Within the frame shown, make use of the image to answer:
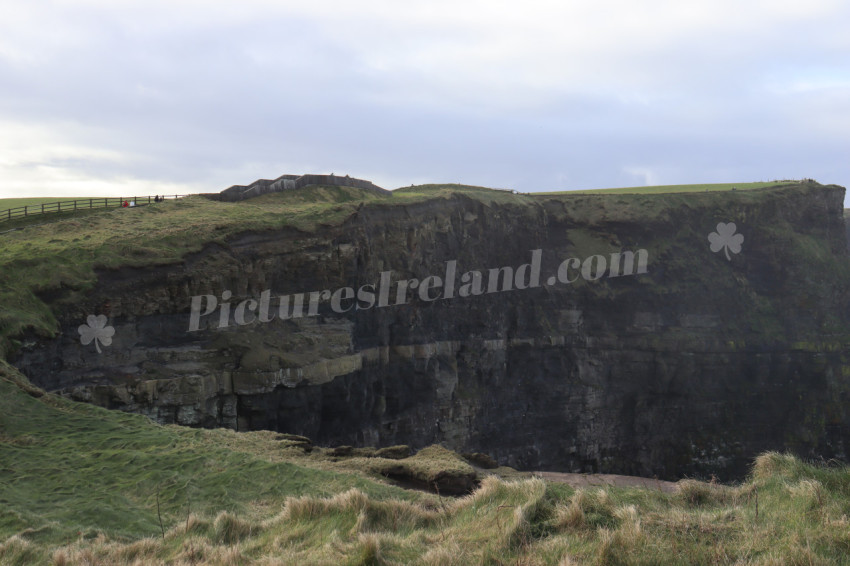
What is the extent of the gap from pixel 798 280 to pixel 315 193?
3378 centimetres

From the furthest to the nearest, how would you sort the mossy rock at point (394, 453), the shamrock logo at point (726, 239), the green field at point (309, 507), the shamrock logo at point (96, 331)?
the shamrock logo at point (726, 239) < the shamrock logo at point (96, 331) < the mossy rock at point (394, 453) < the green field at point (309, 507)

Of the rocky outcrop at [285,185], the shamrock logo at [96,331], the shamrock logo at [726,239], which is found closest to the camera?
the shamrock logo at [96,331]

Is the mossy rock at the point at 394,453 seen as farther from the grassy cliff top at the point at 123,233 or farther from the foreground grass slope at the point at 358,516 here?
the grassy cliff top at the point at 123,233

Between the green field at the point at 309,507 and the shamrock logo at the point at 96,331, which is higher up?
the shamrock logo at the point at 96,331

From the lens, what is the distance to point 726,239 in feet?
164

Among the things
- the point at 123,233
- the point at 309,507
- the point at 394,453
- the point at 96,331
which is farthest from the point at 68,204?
the point at 309,507

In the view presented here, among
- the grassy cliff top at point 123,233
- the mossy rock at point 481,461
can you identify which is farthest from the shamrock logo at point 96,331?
the mossy rock at point 481,461

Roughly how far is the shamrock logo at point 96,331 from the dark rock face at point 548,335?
1323mm

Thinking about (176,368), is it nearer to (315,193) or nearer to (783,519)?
Answer: (315,193)

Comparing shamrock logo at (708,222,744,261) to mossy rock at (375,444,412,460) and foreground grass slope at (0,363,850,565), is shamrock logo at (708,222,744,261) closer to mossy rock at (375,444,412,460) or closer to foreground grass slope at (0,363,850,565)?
mossy rock at (375,444,412,460)

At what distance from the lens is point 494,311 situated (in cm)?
4350

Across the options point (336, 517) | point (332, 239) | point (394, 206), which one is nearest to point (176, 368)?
point (332, 239)

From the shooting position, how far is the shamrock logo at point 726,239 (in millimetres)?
49844

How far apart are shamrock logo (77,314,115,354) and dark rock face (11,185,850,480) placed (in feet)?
4.34
